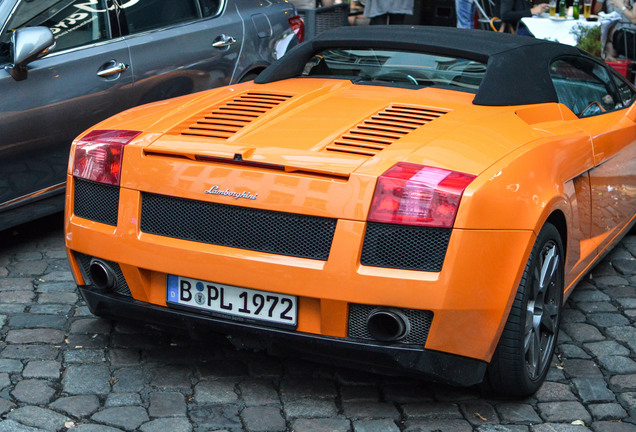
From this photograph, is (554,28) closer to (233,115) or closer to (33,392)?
(233,115)

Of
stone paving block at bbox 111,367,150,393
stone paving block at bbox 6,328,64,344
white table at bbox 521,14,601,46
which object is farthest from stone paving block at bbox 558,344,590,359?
white table at bbox 521,14,601,46

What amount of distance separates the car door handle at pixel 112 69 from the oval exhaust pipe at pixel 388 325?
9.67 feet

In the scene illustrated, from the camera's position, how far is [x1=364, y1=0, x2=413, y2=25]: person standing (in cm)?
1116

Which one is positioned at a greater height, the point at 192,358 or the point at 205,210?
the point at 205,210

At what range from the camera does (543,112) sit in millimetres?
3811

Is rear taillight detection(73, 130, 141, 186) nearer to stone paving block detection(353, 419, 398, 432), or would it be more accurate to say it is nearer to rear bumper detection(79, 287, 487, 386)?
rear bumper detection(79, 287, 487, 386)

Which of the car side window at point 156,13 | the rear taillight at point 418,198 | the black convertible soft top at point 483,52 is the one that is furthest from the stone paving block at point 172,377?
the car side window at point 156,13

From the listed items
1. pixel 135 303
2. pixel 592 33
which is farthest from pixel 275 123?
pixel 592 33

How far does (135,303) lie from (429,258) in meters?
1.16

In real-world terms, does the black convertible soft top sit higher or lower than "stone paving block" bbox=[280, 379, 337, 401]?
higher

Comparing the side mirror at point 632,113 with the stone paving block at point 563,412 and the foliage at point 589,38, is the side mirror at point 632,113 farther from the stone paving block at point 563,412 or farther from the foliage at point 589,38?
A: the foliage at point 589,38

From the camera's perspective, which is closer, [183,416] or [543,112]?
[183,416]

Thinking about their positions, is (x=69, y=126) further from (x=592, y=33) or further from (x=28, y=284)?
(x=592, y=33)

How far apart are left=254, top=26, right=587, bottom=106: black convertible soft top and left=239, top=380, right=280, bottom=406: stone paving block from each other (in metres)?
1.43
